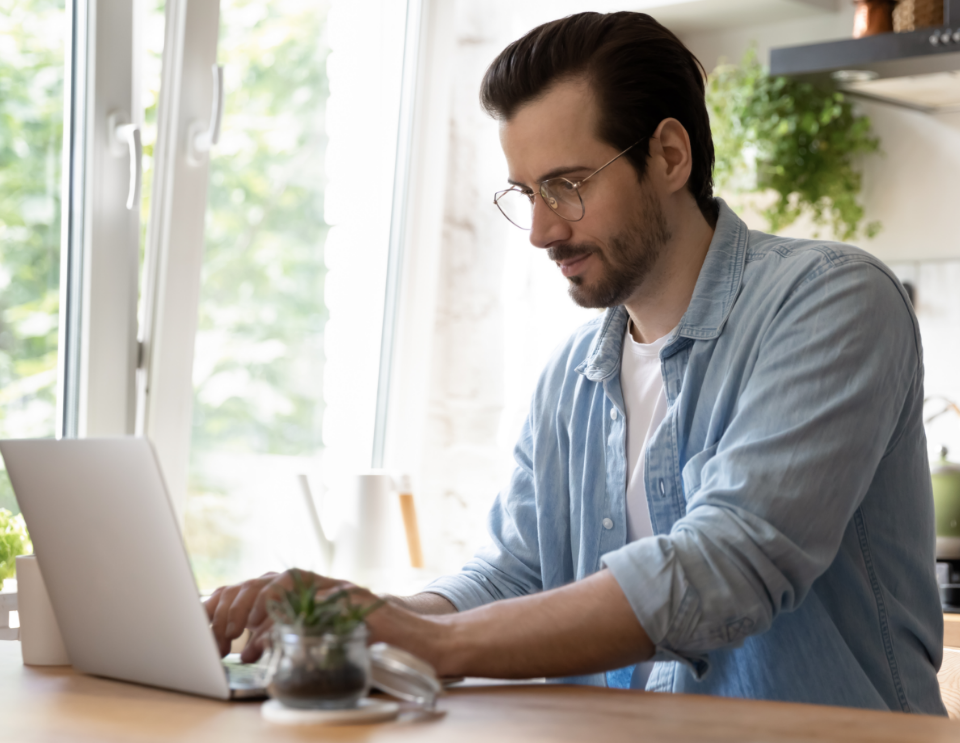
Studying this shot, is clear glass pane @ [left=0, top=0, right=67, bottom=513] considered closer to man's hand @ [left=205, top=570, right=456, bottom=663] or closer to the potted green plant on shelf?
man's hand @ [left=205, top=570, right=456, bottom=663]

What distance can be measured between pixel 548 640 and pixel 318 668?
0.89 feet

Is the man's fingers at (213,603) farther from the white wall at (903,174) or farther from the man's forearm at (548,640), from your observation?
→ the white wall at (903,174)

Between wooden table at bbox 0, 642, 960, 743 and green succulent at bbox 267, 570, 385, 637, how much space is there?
0.07 m

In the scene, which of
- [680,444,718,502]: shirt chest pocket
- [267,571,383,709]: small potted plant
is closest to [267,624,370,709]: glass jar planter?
[267,571,383,709]: small potted plant

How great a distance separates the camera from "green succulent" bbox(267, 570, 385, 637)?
0.81 meters

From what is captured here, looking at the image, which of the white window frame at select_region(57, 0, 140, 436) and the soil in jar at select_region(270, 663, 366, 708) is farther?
the white window frame at select_region(57, 0, 140, 436)

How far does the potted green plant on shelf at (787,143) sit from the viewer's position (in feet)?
8.63

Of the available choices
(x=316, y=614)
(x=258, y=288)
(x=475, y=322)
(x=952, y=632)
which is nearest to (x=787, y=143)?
(x=475, y=322)

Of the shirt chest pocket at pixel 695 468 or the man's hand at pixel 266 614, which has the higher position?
the shirt chest pocket at pixel 695 468

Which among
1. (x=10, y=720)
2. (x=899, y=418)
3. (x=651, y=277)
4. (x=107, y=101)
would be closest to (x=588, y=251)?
(x=651, y=277)

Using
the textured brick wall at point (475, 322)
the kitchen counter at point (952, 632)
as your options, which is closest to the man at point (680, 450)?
the kitchen counter at point (952, 632)

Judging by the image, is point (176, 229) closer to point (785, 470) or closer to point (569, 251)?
point (569, 251)

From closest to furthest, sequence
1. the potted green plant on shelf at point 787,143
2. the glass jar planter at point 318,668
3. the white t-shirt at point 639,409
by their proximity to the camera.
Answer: the glass jar planter at point 318,668 → the white t-shirt at point 639,409 → the potted green plant on shelf at point 787,143

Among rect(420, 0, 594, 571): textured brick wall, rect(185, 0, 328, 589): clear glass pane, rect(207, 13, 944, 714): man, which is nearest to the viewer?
rect(207, 13, 944, 714): man
